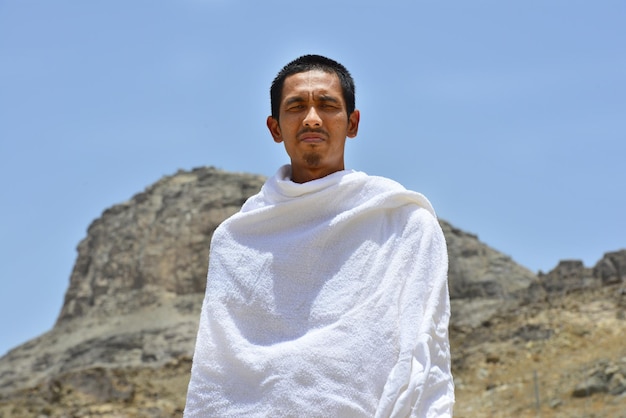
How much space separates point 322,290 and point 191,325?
73808 millimetres

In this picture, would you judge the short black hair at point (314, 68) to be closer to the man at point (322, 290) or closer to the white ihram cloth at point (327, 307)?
the man at point (322, 290)

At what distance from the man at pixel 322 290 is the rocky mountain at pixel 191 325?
975 inches

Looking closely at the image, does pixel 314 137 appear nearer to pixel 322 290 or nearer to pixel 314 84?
pixel 314 84

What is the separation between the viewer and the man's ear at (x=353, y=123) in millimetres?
3498

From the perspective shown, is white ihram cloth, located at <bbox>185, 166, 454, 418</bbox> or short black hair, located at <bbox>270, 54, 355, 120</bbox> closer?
white ihram cloth, located at <bbox>185, 166, 454, 418</bbox>

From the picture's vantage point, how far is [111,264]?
9288 centimetres

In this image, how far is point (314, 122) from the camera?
3377 mm

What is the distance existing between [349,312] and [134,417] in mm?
30681

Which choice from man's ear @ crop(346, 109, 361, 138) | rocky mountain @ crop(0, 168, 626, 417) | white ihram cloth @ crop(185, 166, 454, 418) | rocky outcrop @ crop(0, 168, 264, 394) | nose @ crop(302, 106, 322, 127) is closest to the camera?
white ihram cloth @ crop(185, 166, 454, 418)

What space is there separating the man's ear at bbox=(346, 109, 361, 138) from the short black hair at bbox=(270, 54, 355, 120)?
0.02m

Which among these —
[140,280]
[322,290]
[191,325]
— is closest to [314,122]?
[322,290]

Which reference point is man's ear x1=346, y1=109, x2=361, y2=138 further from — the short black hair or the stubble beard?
the stubble beard

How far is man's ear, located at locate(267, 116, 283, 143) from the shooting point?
140 inches

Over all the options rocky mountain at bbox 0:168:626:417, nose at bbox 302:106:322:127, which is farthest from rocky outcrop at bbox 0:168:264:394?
nose at bbox 302:106:322:127
